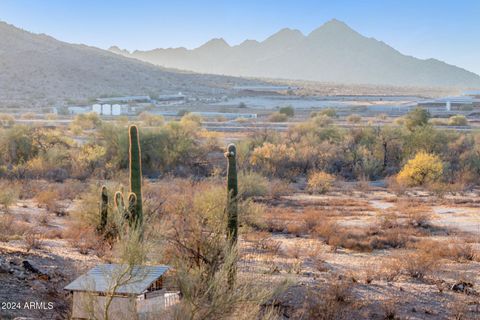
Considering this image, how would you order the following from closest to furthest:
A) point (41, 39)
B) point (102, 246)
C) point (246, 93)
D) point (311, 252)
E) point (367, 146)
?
point (102, 246) → point (311, 252) → point (367, 146) → point (246, 93) → point (41, 39)

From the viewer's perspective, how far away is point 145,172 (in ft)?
115

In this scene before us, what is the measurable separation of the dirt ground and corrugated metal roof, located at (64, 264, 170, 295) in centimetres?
90

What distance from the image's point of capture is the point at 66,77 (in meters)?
115

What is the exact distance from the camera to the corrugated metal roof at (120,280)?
834 cm

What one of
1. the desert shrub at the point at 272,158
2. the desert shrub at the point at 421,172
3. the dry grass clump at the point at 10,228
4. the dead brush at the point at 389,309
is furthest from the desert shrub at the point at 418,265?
the desert shrub at the point at 272,158

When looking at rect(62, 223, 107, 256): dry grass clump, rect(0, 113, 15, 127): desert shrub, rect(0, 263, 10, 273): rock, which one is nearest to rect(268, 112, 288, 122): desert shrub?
rect(0, 113, 15, 127): desert shrub

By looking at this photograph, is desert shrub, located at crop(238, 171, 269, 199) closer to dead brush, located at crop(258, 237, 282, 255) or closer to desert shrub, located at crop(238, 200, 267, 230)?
desert shrub, located at crop(238, 200, 267, 230)

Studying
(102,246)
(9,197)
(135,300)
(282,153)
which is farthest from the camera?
(282,153)

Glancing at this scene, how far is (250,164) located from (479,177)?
1209 centimetres

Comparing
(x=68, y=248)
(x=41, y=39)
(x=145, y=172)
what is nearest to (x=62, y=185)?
(x=145, y=172)

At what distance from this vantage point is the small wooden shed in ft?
26.6

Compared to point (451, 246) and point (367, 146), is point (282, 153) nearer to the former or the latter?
point (367, 146)

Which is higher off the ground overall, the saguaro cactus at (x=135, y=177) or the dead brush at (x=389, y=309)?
the saguaro cactus at (x=135, y=177)

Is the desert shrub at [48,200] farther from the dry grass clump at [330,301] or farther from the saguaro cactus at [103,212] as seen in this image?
the dry grass clump at [330,301]
